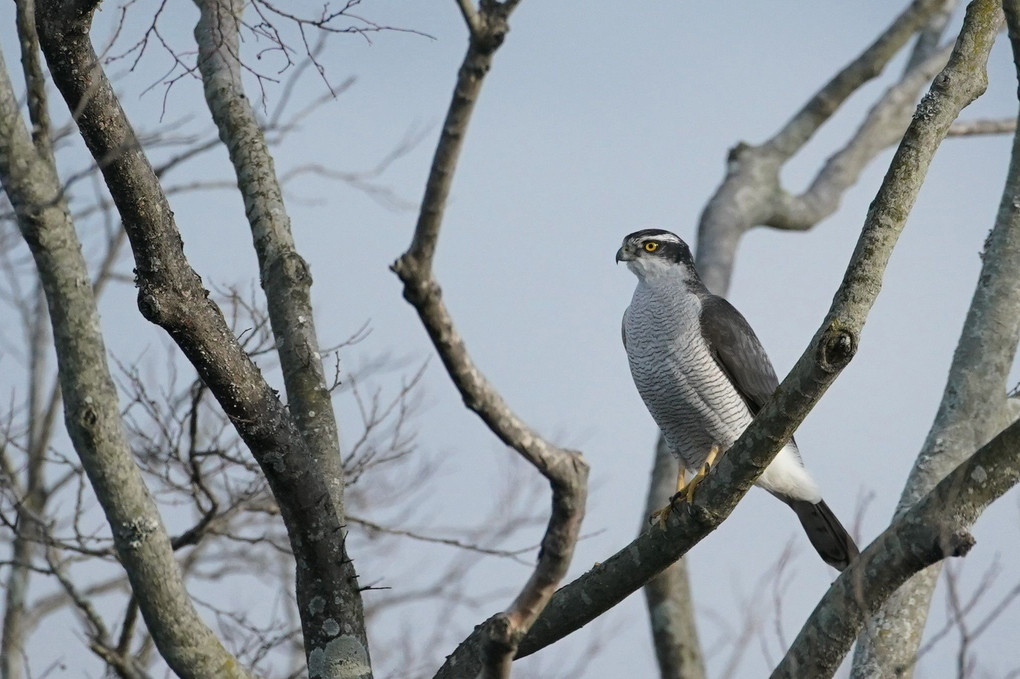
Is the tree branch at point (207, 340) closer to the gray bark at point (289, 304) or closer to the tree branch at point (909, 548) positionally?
the gray bark at point (289, 304)

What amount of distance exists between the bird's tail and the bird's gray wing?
23.4 inches

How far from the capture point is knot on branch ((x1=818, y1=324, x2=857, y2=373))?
308cm

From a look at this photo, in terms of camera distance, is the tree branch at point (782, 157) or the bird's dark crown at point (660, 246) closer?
the bird's dark crown at point (660, 246)

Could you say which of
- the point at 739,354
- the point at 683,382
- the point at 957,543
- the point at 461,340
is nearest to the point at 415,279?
the point at 461,340

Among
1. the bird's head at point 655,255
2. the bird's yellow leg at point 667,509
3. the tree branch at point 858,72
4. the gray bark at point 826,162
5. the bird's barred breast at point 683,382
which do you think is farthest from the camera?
the tree branch at point 858,72

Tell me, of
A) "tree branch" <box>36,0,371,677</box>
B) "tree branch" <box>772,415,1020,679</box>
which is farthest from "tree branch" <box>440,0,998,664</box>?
"tree branch" <box>36,0,371,677</box>

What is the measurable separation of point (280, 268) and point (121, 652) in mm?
1636

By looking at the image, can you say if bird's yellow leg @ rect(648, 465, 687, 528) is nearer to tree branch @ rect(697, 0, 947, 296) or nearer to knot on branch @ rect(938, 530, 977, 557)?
knot on branch @ rect(938, 530, 977, 557)

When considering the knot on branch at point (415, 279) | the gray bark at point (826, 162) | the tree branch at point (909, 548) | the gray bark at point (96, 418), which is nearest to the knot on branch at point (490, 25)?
the knot on branch at point (415, 279)

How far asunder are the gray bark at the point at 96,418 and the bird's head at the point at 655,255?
329 cm

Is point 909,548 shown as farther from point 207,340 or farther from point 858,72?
point 858,72

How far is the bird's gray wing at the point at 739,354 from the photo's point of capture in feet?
19.4

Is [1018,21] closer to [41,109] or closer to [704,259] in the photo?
[41,109]

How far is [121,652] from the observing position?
4355 millimetres
